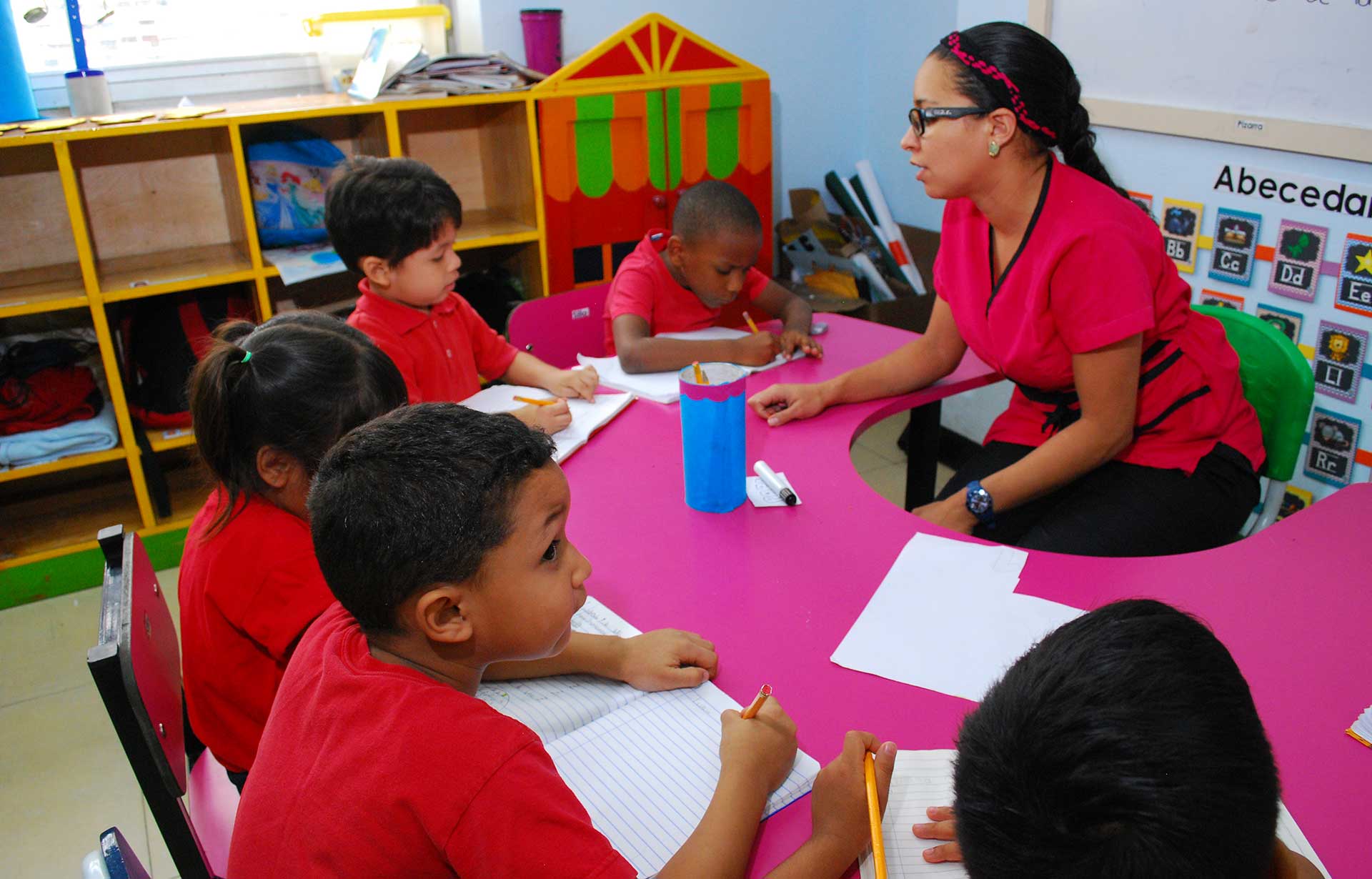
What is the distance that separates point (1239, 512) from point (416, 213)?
62.6 inches

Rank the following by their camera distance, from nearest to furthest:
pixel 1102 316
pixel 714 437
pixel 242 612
A: pixel 242 612, pixel 714 437, pixel 1102 316

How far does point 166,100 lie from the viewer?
3.05m

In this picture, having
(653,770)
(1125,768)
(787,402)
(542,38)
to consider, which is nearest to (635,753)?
(653,770)

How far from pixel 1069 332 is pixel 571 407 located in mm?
888

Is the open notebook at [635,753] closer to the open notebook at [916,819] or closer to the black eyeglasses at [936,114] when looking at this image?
the open notebook at [916,819]

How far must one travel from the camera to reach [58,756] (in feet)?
7.13

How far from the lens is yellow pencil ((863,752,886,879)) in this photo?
794mm

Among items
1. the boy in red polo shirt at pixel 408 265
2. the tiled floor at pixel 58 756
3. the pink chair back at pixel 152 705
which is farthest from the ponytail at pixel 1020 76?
the tiled floor at pixel 58 756

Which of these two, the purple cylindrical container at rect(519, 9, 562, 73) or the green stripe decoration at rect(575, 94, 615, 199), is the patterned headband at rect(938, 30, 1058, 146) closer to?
the green stripe decoration at rect(575, 94, 615, 199)

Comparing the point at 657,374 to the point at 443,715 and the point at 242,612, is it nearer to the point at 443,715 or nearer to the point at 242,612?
the point at 242,612

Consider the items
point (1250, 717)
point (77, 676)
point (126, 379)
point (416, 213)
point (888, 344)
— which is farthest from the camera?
point (126, 379)

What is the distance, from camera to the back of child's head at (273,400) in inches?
49.4

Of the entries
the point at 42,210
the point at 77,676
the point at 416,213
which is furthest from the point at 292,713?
the point at 42,210

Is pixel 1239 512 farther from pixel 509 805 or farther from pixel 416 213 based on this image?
pixel 416 213
